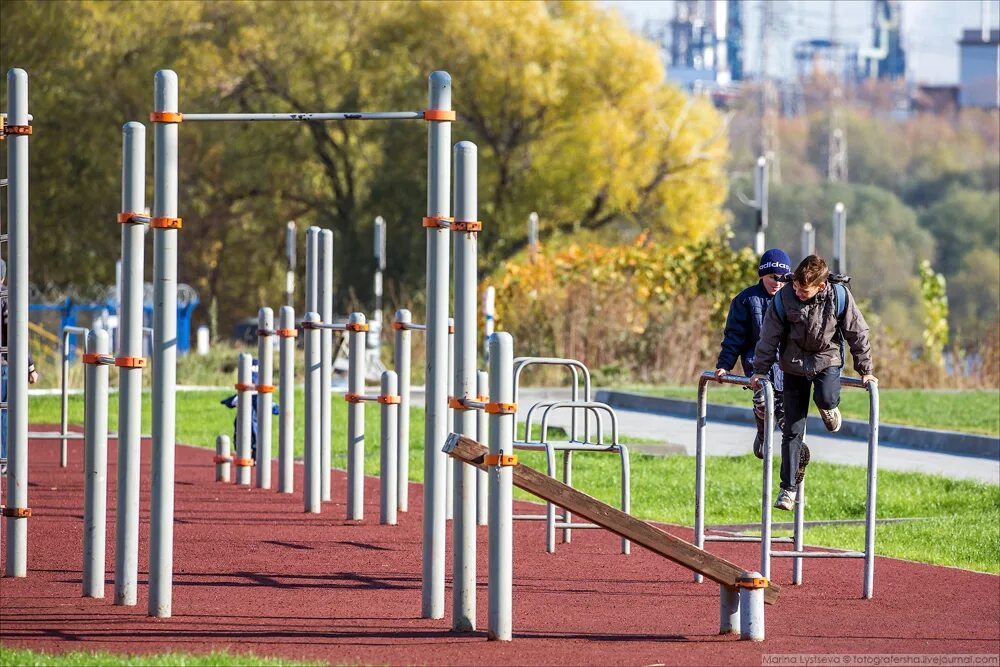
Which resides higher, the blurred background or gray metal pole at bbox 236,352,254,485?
the blurred background

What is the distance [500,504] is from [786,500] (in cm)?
260

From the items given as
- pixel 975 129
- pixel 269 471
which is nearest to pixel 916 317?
pixel 975 129

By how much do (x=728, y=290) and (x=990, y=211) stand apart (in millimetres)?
42267

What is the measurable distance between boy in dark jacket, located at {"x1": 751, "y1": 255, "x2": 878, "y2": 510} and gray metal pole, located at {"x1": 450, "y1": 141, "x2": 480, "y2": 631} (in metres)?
1.99

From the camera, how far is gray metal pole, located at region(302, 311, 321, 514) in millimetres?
11586

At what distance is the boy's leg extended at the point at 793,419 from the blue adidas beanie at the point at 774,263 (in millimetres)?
731

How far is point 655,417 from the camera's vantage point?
66.0 feet

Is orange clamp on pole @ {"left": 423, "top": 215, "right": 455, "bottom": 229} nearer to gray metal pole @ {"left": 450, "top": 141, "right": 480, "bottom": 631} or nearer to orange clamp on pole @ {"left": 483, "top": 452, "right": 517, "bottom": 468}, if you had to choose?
gray metal pole @ {"left": 450, "top": 141, "right": 480, "bottom": 631}

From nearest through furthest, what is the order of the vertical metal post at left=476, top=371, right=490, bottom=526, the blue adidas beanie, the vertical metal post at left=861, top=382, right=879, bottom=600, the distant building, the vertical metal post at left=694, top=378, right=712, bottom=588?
the vertical metal post at left=861, top=382, right=879, bottom=600 < the vertical metal post at left=694, top=378, right=712, bottom=588 < the vertical metal post at left=476, top=371, right=490, bottom=526 < the blue adidas beanie < the distant building

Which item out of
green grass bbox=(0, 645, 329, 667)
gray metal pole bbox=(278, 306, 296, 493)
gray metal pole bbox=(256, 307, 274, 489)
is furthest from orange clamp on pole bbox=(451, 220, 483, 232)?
gray metal pole bbox=(278, 306, 296, 493)

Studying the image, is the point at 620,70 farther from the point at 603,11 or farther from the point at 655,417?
the point at 655,417

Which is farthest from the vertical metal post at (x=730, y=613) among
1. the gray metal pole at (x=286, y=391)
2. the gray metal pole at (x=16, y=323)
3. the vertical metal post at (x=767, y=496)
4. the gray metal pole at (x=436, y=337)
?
the gray metal pole at (x=286, y=391)

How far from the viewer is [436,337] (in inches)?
295

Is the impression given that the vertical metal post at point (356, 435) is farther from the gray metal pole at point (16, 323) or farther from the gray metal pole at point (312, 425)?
the gray metal pole at point (16, 323)
